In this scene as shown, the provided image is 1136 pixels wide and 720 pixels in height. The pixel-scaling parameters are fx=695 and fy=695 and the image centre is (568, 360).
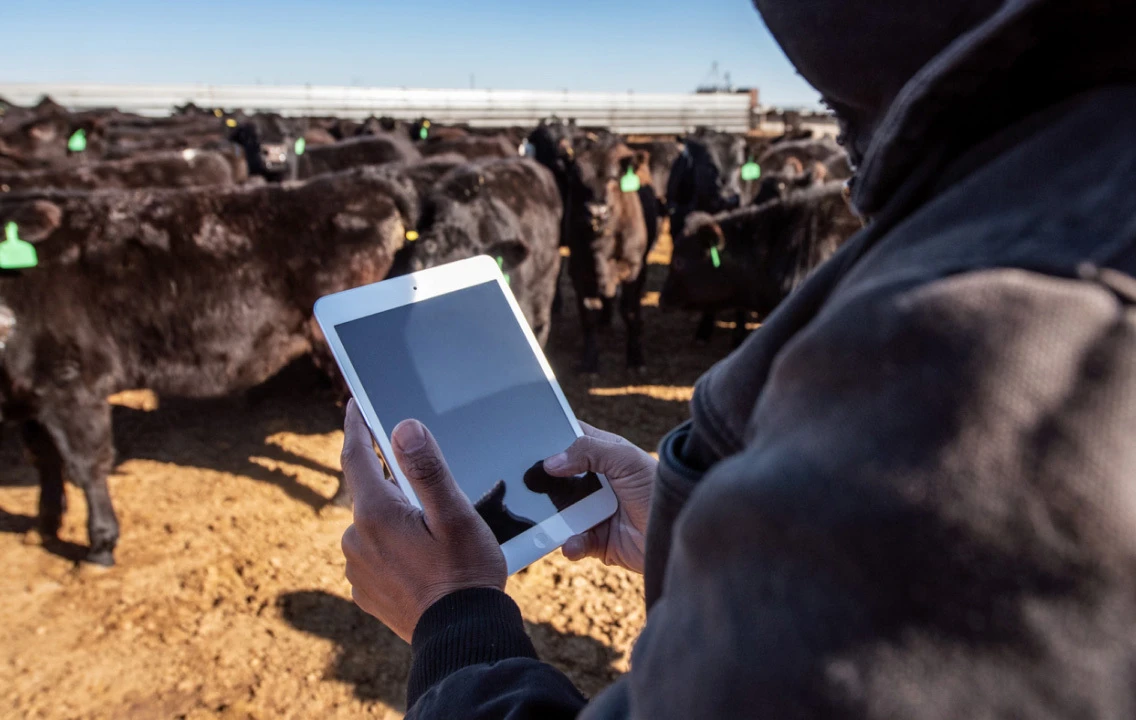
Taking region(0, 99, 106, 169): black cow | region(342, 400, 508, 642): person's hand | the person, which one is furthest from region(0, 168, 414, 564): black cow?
region(0, 99, 106, 169): black cow

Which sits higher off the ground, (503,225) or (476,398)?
(476,398)

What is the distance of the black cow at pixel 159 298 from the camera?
11.8ft

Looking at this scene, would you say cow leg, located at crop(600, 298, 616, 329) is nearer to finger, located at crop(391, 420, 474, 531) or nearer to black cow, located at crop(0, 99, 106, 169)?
finger, located at crop(391, 420, 474, 531)

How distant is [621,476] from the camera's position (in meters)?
1.33

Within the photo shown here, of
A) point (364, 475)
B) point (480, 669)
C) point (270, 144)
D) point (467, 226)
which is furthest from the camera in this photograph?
point (270, 144)

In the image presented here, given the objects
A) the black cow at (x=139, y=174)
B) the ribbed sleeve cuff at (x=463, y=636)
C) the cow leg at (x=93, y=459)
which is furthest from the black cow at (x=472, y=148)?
the ribbed sleeve cuff at (x=463, y=636)

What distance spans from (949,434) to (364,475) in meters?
0.90

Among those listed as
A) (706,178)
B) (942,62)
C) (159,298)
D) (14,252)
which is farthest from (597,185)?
(942,62)

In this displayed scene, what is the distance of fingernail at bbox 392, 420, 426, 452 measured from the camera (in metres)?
0.96

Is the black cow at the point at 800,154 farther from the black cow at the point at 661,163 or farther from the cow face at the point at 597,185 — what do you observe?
the cow face at the point at 597,185

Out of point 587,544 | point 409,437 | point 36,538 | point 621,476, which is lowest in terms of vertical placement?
point 36,538

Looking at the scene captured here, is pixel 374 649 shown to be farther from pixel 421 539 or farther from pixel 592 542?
pixel 421 539

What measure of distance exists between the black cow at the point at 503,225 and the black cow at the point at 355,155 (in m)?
3.47

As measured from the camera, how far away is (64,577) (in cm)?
375
